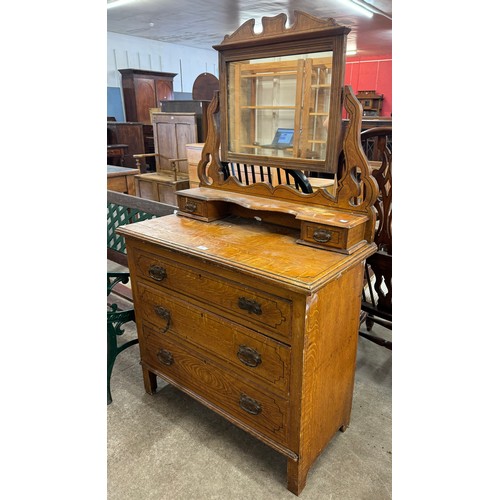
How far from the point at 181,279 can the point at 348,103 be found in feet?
3.23

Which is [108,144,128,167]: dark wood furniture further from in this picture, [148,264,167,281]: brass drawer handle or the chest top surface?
[148,264,167,281]: brass drawer handle

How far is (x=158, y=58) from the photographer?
9516 millimetres

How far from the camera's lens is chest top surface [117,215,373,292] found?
1.27 metres

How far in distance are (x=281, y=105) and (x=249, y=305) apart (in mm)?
890

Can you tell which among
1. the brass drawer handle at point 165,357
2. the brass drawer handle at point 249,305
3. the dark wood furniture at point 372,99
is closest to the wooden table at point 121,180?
the brass drawer handle at point 165,357

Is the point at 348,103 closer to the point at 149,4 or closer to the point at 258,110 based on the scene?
the point at 258,110

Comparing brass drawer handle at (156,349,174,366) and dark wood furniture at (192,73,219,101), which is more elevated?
dark wood furniture at (192,73,219,101)

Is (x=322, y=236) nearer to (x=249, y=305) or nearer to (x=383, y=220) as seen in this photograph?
(x=249, y=305)

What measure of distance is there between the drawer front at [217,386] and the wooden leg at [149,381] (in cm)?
8

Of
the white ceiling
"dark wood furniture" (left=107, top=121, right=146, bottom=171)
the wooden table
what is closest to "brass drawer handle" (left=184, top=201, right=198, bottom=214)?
the wooden table

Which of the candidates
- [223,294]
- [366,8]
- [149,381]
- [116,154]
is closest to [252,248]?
[223,294]

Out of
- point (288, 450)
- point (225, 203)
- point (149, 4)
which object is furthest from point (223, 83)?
point (149, 4)

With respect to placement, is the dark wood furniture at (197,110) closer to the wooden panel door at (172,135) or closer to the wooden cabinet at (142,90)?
the wooden panel door at (172,135)

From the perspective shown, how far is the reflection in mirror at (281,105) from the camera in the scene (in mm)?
1505
